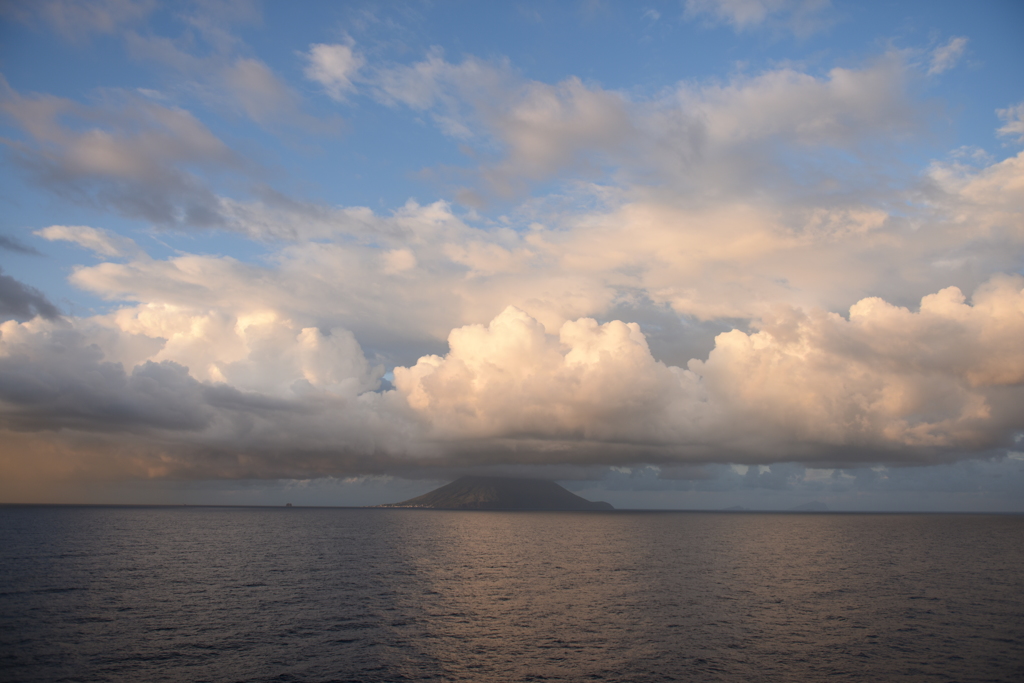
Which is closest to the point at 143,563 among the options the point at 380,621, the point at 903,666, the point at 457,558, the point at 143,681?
the point at 457,558

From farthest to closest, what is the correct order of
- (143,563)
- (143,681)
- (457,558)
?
(457,558)
(143,563)
(143,681)

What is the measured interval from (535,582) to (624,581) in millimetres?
17243

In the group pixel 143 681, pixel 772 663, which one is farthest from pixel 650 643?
pixel 143 681

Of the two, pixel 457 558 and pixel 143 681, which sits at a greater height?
pixel 143 681

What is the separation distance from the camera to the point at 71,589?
299 ft

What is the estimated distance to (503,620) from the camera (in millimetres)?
74500

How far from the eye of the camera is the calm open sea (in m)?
54.7

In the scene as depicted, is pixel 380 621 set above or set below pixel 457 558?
above

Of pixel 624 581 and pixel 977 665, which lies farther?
pixel 624 581

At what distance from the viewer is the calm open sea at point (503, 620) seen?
54.7m

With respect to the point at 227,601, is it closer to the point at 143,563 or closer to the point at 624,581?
the point at 143,563

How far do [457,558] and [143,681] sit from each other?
338ft

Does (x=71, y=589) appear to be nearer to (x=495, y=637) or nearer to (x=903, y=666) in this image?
(x=495, y=637)

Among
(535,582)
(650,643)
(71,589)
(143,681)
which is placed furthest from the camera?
(535,582)
